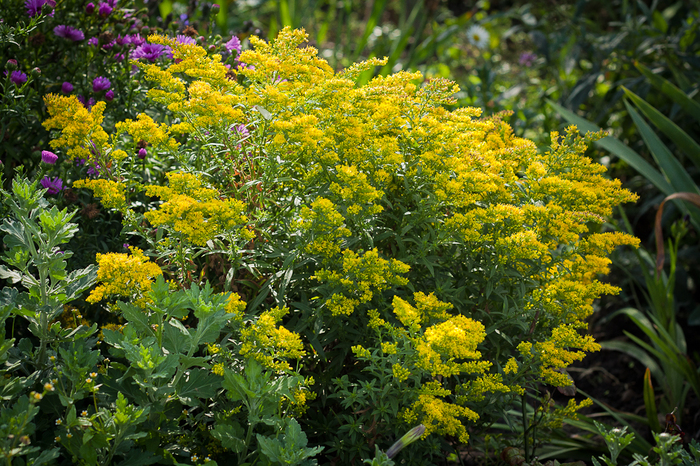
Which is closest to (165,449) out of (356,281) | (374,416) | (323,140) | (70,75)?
(374,416)

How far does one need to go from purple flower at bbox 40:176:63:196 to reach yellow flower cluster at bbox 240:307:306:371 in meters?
0.99

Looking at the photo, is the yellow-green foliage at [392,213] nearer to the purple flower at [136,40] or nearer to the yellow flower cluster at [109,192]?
the yellow flower cluster at [109,192]

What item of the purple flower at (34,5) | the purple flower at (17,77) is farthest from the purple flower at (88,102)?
the purple flower at (34,5)

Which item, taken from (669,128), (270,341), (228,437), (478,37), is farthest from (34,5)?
(478,37)

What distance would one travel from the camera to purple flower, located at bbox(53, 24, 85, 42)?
2.27m

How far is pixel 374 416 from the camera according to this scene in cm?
168

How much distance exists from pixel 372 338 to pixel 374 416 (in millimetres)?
235

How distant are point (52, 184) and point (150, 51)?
2.23ft

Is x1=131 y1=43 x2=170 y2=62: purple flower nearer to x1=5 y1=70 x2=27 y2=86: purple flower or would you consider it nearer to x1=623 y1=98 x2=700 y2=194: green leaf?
x1=5 y1=70 x2=27 y2=86: purple flower

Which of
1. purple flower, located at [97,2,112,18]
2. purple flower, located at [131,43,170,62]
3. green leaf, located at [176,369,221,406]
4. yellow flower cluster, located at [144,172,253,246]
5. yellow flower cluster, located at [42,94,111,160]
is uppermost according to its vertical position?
purple flower, located at [97,2,112,18]

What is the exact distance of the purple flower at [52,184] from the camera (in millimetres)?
2051

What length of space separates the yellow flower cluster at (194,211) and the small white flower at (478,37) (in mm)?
5210

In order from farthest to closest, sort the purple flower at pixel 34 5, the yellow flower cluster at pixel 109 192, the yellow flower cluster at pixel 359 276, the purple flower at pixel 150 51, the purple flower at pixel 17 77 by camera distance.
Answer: the purple flower at pixel 150 51 → the purple flower at pixel 34 5 → the purple flower at pixel 17 77 → the yellow flower cluster at pixel 109 192 → the yellow flower cluster at pixel 359 276

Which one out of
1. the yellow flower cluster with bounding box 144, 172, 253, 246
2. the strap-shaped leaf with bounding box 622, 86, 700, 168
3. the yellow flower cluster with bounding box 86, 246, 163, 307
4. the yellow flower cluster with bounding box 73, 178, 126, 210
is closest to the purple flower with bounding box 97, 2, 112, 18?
the yellow flower cluster with bounding box 73, 178, 126, 210
